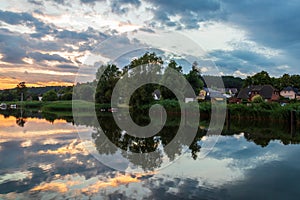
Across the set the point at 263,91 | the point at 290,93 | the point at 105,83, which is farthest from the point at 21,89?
the point at 290,93

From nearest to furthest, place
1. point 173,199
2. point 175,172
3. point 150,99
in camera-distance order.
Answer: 1. point 173,199
2. point 175,172
3. point 150,99

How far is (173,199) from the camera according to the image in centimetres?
656

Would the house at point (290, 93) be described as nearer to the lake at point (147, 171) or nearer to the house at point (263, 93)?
the house at point (263, 93)

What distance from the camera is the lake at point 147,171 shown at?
279 inches

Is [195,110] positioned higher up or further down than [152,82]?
further down

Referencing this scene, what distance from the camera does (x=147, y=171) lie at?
920cm

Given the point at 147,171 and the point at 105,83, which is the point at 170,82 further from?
the point at 147,171

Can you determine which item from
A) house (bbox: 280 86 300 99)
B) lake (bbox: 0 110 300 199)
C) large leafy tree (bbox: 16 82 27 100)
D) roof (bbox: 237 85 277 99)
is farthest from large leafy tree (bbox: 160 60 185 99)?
large leafy tree (bbox: 16 82 27 100)

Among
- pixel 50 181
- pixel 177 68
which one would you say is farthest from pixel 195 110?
pixel 50 181

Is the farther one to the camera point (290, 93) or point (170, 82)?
point (290, 93)

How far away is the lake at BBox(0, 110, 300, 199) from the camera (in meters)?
7.08

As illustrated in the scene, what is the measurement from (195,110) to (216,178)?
2342cm

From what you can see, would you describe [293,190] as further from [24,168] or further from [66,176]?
[24,168]

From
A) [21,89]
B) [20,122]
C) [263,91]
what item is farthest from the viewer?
[21,89]
